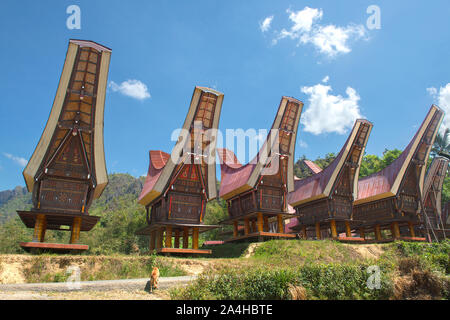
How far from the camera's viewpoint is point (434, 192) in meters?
27.4

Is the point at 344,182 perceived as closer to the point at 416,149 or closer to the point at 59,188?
the point at 416,149

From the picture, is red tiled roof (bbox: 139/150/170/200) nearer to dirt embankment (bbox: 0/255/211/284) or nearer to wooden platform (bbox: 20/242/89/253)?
wooden platform (bbox: 20/242/89/253)

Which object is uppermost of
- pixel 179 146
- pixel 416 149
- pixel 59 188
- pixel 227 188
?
pixel 416 149

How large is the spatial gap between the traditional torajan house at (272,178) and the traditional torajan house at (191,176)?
3540 millimetres

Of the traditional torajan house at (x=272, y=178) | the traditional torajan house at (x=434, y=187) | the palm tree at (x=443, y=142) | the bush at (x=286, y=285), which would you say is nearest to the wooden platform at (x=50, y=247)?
the bush at (x=286, y=285)

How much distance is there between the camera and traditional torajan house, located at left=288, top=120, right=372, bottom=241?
2350 centimetres

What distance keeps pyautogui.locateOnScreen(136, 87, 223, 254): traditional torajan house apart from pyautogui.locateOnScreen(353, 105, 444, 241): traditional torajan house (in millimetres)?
14345

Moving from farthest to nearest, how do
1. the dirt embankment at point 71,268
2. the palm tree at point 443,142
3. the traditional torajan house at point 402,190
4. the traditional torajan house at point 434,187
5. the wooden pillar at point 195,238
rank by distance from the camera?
the palm tree at point 443,142 < the traditional torajan house at point 434,187 < the traditional torajan house at point 402,190 < the wooden pillar at point 195,238 < the dirt embankment at point 71,268

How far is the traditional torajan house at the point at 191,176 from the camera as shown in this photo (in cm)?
1767

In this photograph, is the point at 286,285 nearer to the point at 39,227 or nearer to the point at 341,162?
the point at 39,227

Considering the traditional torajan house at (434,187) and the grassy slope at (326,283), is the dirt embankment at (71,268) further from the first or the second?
the traditional torajan house at (434,187)
